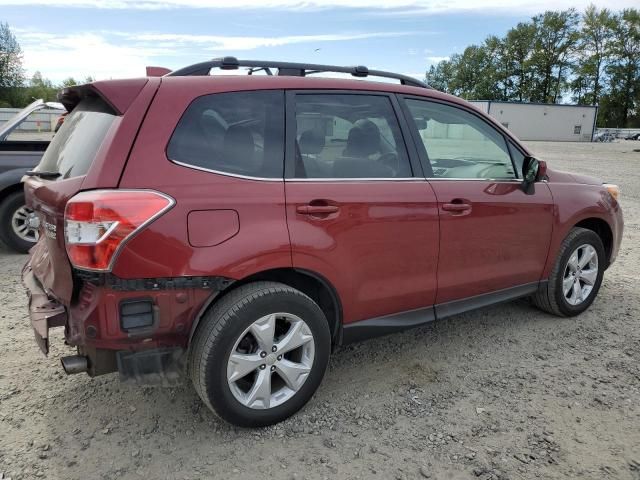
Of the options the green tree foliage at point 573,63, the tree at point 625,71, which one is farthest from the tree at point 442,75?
the tree at point 625,71

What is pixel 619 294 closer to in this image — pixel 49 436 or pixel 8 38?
pixel 49 436

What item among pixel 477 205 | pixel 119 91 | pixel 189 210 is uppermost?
pixel 119 91

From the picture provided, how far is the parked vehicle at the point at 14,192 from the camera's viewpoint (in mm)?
5797

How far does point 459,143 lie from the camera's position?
3.66m

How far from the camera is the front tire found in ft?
8.32

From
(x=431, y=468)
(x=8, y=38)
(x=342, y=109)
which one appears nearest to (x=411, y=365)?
(x=431, y=468)

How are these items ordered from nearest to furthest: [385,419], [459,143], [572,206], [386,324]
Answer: [385,419]
[386,324]
[459,143]
[572,206]

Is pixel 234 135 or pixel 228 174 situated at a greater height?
pixel 234 135

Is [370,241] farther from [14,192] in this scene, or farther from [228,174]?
[14,192]

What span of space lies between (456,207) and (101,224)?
2080mm

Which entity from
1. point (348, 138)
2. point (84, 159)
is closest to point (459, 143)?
point (348, 138)

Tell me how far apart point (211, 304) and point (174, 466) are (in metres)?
0.79

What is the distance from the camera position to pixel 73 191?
239 cm

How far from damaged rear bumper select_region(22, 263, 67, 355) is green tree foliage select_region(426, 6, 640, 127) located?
8820 cm
